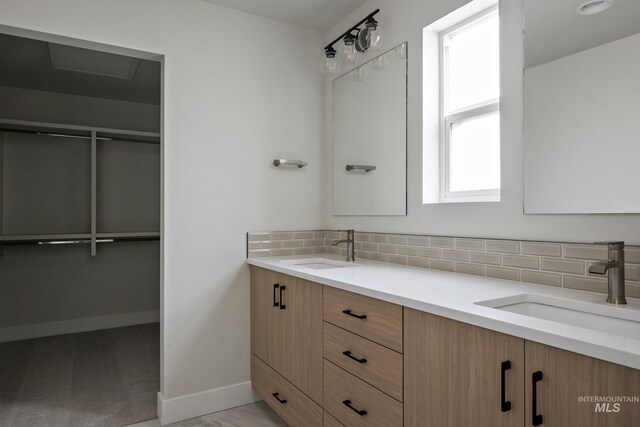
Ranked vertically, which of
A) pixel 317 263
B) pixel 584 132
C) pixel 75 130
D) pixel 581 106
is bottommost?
pixel 317 263

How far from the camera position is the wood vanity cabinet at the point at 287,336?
1.95 m

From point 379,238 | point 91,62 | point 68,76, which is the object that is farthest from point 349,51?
point 68,76

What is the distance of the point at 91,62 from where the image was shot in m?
3.41

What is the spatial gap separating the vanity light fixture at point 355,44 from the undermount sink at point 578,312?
65.0 inches

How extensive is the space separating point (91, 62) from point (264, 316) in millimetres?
2686

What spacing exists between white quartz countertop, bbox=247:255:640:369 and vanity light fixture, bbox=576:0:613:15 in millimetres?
1051

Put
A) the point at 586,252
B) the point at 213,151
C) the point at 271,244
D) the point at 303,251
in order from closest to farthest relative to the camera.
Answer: the point at 586,252, the point at 213,151, the point at 271,244, the point at 303,251

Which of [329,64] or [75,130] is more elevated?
[329,64]

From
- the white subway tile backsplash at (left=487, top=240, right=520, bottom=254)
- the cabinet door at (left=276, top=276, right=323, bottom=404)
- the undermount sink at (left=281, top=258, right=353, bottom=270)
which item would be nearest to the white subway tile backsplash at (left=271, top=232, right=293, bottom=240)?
the undermount sink at (left=281, top=258, right=353, bottom=270)

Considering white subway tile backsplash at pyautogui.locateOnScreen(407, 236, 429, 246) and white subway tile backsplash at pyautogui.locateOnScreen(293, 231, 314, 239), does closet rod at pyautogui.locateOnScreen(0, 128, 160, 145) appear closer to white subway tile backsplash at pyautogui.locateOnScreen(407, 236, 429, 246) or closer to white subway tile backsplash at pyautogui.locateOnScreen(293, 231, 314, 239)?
white subway tile backsplash at pyautogui.locateOnScreen(293, 231, 314, 239)

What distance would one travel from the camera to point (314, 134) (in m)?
3.03

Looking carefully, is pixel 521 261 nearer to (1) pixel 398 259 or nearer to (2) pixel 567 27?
(1) pixel 398 259

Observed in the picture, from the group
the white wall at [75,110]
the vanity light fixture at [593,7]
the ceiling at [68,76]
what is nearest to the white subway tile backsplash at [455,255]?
the vanity light fixture at [593,7]

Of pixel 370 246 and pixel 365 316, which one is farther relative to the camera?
pixel 370 246
